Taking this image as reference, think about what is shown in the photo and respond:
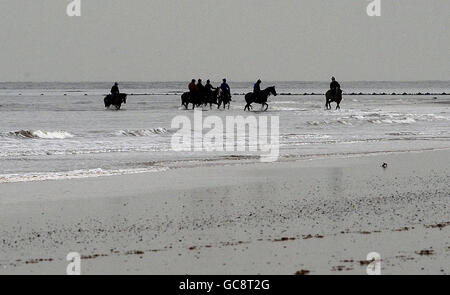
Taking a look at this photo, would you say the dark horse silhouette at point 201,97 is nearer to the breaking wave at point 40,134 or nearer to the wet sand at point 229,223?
the breaking wave at point 40,134

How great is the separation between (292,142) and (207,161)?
620 cm

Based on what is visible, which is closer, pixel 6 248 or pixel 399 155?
pixel 6 248

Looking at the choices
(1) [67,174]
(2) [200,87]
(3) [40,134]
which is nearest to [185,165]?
(1) [67,174]

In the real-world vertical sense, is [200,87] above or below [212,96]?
above

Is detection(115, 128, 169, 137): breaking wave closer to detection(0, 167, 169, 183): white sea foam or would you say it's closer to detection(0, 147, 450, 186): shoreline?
detection(0, 147, 450, 186): shoreline

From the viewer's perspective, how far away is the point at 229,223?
28.4 ft

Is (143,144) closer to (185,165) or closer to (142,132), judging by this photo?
(142,132)

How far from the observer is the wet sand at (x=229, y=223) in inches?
266

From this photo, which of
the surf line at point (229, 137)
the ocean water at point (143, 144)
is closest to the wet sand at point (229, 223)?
the ocean water at point (143, 144)

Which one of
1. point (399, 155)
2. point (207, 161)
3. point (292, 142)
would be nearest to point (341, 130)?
point (292, 142)

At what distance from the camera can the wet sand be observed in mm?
6766

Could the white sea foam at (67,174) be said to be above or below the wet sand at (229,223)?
below
